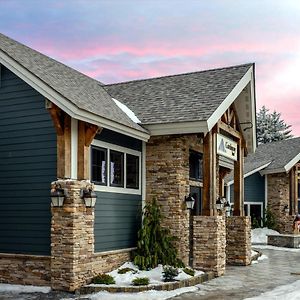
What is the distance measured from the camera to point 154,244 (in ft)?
44.1

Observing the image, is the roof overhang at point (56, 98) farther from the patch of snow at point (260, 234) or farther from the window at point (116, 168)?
the patch of snow at point (260, 234)

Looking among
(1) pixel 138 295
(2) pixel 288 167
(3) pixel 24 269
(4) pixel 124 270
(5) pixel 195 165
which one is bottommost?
(1) pixel 138 295

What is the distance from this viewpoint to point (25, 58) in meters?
12.7

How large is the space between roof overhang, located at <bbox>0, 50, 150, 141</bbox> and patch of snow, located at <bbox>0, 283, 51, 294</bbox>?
3697mm

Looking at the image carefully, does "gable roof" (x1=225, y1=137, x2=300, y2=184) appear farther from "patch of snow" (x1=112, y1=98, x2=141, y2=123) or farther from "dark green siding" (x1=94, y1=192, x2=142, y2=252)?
"dark green siding" (x1=94, y1=192, x2=142, y2=252)

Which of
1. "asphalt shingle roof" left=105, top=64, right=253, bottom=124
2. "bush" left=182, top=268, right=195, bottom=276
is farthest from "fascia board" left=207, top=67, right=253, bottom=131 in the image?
"bush" left=182, top=268, right=195, bottom=276

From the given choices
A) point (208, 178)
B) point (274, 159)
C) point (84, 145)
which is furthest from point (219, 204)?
point (274, 159)

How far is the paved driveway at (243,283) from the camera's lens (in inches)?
423

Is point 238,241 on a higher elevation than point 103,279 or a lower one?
higher

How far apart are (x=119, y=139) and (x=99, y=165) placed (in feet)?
3.66

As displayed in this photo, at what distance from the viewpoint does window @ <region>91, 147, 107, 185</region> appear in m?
12.2

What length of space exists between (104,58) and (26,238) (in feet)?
23.2

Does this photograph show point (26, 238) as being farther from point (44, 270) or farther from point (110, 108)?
point (110, 108)

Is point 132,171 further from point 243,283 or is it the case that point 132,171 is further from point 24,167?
point 243,283
